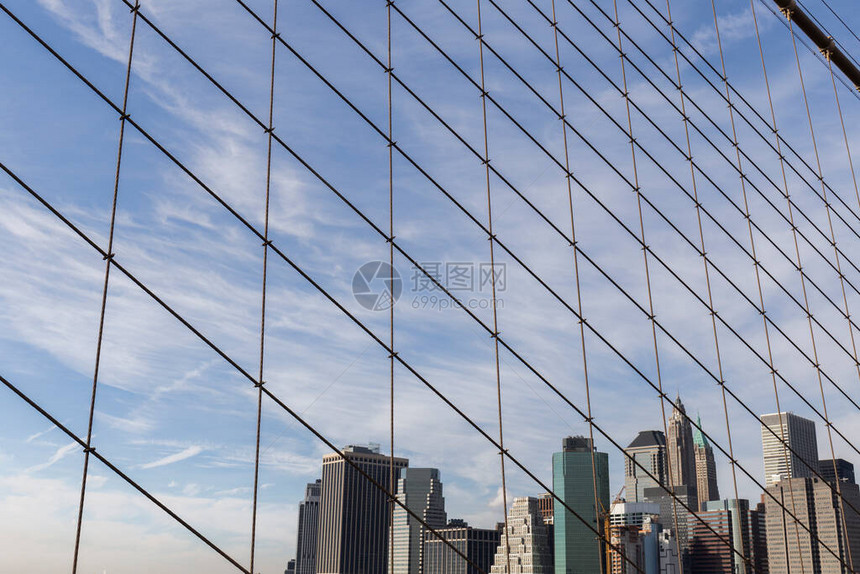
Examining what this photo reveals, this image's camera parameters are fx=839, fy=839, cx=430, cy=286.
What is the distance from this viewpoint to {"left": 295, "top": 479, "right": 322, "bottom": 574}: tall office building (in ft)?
385

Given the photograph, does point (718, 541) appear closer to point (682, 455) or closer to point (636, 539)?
point (636, 539)

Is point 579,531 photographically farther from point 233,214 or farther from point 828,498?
point 233,214

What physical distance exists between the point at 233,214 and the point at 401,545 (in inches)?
4961

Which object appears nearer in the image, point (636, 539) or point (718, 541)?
point (636, 539)

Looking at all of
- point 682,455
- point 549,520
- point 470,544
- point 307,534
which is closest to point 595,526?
point 549,520

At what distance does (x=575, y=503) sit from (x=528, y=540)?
1940 cm

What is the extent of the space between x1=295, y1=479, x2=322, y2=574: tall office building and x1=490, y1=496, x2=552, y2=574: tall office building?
27241 mm

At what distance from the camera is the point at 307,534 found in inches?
4739

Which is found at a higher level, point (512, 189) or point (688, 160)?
point (688, 160)

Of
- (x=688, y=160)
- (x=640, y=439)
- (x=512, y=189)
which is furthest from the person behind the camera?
(x=640, y=439)

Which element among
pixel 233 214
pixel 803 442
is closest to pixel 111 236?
pixel 233 214

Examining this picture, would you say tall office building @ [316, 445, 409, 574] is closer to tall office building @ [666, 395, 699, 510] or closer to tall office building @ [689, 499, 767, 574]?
tall office building @ [689, 499, 767, 574]

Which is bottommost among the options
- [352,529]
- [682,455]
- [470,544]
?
[470,544]

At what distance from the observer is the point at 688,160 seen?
32.1 feet
